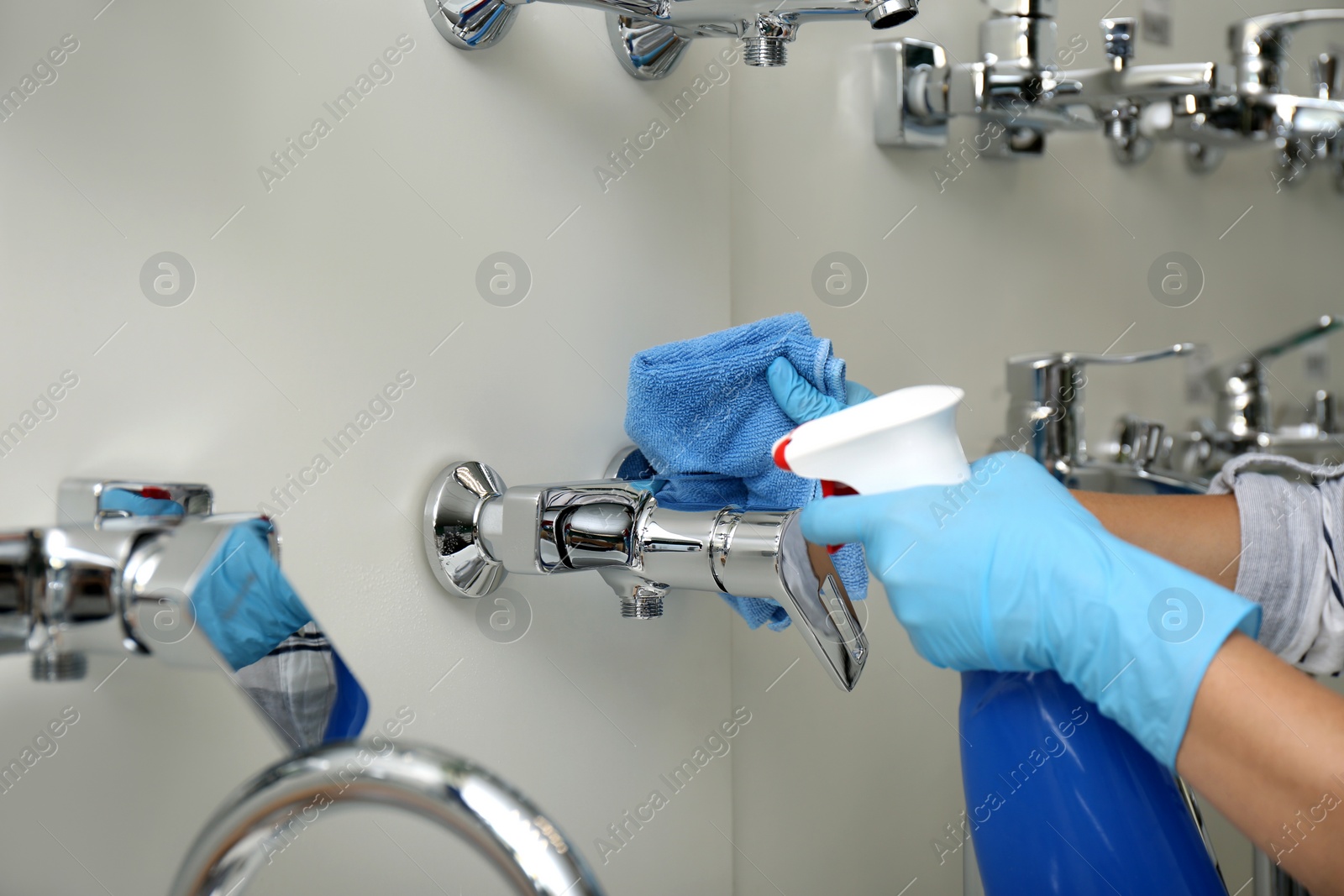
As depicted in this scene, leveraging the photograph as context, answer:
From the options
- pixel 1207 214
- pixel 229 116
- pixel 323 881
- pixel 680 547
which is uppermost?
pixel 229 116

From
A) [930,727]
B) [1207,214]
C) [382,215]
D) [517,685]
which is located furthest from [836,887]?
[1207,214]

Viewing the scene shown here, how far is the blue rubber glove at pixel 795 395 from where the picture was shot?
633 millimetres

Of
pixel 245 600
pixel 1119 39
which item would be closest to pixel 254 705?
pixel 245 600

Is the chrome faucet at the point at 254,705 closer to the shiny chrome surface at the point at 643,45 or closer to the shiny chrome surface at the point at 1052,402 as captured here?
the shiny chrome surface at the point at 643,45

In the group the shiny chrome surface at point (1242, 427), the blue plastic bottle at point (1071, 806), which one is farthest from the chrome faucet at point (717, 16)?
the shiny chrome surface at point (1242, 427)

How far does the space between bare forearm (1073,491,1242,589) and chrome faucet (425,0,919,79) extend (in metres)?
0.41

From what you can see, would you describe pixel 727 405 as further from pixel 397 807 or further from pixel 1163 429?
pixel 1163 429

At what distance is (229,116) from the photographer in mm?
515

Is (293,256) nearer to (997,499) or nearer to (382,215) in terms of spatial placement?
(382,215)

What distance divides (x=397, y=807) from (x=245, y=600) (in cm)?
10

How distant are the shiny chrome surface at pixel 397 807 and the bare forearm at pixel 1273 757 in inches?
13.3

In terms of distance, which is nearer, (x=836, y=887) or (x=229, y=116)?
(x=229, y=116)

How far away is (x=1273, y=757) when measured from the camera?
1.66 ft

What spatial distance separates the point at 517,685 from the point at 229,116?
1.20 ft
